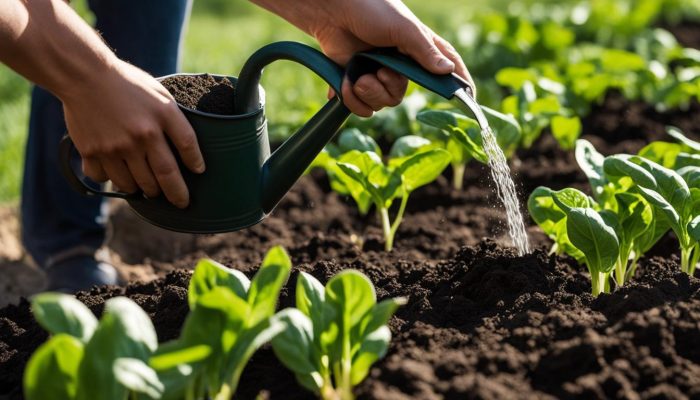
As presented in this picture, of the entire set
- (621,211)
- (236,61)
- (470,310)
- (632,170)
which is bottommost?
(236,61)

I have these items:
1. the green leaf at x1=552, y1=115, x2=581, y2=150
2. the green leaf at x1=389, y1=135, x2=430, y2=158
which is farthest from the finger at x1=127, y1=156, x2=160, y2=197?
the green leaf at x1=552, y1=115, x2=581, y2=150

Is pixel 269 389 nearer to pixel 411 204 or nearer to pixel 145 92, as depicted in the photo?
pixel 145 92

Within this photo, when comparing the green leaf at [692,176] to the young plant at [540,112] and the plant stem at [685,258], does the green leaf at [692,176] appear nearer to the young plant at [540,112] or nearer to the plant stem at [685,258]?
the plant stem at [685,258]

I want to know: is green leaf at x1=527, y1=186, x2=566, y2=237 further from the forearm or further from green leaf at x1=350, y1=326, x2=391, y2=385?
the forearm

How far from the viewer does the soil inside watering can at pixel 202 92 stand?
2.25m

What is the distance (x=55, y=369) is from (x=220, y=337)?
27 cm

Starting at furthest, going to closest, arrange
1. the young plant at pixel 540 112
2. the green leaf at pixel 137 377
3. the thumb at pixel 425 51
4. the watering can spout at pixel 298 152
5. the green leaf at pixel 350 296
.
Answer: the young plant at pixel 540 112 → the watering can spout at pixel 298 152 → the thumb at pixel 425 51 → the green leaf at pixel 350 296 → the green leaf at pixel 137 377

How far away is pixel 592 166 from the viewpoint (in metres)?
2.52

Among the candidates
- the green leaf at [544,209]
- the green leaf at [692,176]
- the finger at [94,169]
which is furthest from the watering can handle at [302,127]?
the green leaf at [692,176]

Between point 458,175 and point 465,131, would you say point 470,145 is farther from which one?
point 458,175

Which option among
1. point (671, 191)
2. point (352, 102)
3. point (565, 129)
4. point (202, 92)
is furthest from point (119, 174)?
point (565, 129)

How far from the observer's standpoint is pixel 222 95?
91.5 inches

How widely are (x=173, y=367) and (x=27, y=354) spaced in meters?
0.73

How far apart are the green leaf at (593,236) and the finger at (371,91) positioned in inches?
19.5
